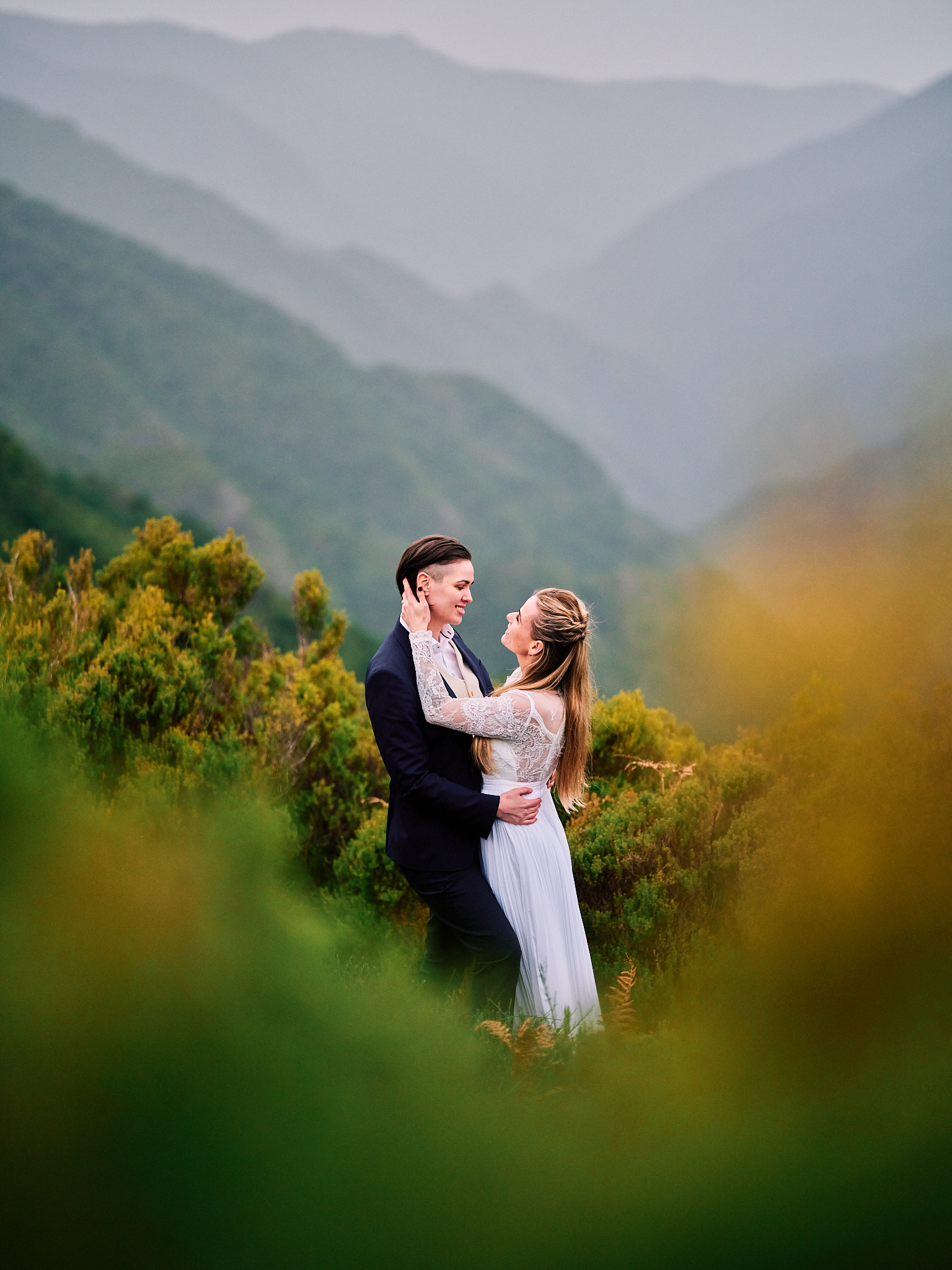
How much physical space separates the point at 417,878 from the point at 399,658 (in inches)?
32.9

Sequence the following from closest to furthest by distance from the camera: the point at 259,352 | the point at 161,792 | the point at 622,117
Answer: the point at 161,792 < the point at 259,352 < the point at 622,117

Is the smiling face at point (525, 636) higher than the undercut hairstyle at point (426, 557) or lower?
lower

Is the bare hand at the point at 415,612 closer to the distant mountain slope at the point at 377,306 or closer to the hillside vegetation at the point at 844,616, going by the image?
the hillside vegetation at the point at 844,616

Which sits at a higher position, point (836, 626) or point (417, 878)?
point (836, 626)

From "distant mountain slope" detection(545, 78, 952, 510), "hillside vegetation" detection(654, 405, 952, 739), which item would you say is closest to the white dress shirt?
"hillside vegetation" detection(654, 405, 952, 739)

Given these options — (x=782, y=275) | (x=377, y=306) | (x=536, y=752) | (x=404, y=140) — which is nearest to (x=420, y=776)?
(x=536, y=752)

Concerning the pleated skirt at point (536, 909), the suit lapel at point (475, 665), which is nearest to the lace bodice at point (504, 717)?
the pleated skirt at point (536, 909)

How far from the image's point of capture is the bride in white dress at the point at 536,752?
3.03 meters

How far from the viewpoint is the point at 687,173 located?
320 ft

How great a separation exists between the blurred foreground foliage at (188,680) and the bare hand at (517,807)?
Answer: 159 centimetres

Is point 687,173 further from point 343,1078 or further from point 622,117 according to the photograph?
point 343,1078

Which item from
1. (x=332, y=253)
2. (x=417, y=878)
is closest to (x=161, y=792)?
(x=417, y=878)

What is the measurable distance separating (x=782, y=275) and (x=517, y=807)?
9632 cm

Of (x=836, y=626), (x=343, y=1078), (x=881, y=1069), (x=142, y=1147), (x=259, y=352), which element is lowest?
(x=142, y=1147)
